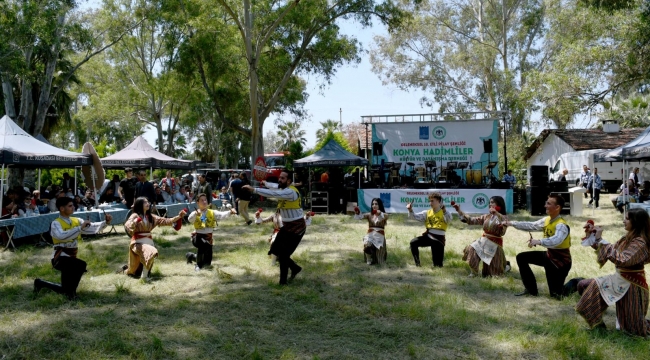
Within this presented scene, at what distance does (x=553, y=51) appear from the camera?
32.4 meters

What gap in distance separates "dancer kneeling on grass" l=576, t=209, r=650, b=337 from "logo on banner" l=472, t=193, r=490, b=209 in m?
11.6

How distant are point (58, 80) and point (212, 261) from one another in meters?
16.3

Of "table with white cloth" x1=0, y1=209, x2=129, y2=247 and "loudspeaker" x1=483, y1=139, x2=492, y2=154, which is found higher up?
"loudspeaker" x1=483, y1=139, x2=492, y2=154

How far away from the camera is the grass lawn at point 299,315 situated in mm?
4809

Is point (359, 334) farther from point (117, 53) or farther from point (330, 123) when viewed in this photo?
point (330, 123)

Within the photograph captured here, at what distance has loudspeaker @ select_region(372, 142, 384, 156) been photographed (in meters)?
18.9

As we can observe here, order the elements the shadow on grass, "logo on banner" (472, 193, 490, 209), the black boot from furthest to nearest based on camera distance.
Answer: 1. "logo on banner" (472, 193, 490, 209)
2. the black boot
3. the shadow on grass

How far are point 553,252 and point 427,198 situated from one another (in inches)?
414

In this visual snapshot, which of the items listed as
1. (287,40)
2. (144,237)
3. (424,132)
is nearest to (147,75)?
(287,40)

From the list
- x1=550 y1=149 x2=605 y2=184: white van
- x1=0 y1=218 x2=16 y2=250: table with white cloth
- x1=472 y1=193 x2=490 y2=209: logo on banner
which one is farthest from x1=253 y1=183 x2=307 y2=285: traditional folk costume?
x1=550 y1=149 x2=605 y2=184: white van

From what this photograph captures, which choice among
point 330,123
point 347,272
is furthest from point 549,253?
point 330,123

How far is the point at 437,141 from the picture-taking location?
18.4 m

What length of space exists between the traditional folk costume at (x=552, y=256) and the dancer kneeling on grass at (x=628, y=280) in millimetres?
1114

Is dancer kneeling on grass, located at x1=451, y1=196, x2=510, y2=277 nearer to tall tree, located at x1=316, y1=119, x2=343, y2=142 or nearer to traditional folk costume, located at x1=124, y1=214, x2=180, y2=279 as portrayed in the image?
traditional folk costume, located at x1=124, y1=214, x2=180, y2=279
